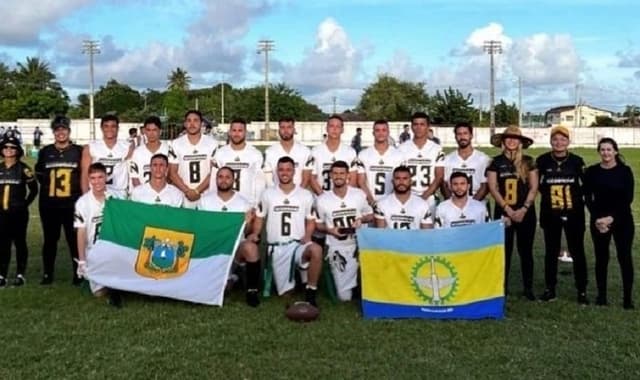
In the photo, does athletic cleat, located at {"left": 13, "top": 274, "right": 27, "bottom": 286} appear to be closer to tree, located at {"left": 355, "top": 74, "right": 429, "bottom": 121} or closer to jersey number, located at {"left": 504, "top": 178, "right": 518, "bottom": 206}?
jersey number, located at {"left": 504, "top": 178, "right": 518, "bottom": 206}

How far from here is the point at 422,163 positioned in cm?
962

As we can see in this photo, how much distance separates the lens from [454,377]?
6.11 meters

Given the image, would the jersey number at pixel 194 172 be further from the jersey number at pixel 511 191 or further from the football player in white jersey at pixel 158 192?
the jersey number at pixel 511 191

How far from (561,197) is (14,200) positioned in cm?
619

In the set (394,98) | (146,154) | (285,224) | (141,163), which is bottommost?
(285,224)

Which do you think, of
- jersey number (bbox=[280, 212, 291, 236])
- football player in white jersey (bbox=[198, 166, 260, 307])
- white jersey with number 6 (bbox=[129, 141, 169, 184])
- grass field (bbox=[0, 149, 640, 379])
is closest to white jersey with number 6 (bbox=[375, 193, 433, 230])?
jersey number (bbox=[280, 212, 291, 236])

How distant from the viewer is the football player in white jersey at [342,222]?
8812mm

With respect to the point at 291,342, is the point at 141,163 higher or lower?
higher

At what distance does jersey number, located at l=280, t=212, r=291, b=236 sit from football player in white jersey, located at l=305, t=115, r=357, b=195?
78 cm

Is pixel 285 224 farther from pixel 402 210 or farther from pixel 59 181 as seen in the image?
pixel 59 181

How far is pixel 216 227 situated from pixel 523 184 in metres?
3.34

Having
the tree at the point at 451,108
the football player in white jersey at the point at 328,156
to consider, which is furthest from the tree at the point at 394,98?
the football player in white jersey at the point at 328,156

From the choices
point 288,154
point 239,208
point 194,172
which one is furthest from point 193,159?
point 288,154

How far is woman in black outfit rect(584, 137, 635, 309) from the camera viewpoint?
27.3 feet
